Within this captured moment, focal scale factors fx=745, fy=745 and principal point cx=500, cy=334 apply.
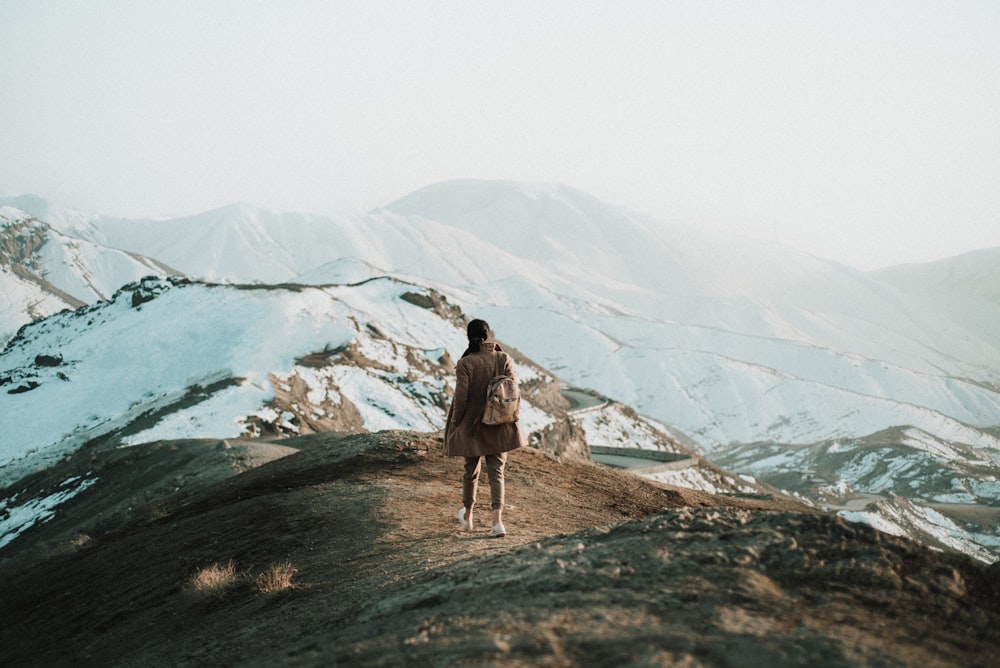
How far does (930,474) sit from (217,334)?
7248 centimetres

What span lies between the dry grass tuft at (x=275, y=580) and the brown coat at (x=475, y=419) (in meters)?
2.07

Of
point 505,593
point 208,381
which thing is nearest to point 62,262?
point 208,381

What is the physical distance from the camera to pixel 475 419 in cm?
790

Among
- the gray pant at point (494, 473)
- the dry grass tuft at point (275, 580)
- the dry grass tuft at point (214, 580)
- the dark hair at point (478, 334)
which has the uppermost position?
the dark hair at point (478, 334)

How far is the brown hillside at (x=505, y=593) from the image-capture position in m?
4.23

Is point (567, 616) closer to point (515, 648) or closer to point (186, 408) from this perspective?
point (515, 648)

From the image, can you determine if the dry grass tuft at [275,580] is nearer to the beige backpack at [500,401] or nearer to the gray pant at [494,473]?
the gray pant at [494,473]

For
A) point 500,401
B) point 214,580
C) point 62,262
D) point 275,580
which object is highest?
point 62,262

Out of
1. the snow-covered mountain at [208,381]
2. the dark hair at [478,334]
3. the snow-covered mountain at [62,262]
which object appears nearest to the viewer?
the dark hair at [478,334]

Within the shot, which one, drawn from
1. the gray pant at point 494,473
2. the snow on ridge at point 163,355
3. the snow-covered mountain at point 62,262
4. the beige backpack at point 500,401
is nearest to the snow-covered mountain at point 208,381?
the snow on ridge at point 163,355

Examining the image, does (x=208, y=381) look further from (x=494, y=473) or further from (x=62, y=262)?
(x=62, y=262)

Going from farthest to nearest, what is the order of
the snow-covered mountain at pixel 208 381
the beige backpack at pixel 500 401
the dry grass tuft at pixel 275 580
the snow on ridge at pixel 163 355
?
the snow on ridge at pixel 163 355, the snow-covered mountain at pixel 208 381, the beige backpack at pixel 500 401, the dry grass tuft at pixel 275 580

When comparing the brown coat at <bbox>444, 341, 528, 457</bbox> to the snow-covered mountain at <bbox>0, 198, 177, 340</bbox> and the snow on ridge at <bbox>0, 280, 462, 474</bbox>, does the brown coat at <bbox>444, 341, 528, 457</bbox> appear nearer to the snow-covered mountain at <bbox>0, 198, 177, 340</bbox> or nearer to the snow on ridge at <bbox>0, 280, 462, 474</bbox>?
the snow on ridge at <bbox>0, 280, 462, 474</bbox>

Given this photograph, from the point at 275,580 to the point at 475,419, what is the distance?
2613mm
